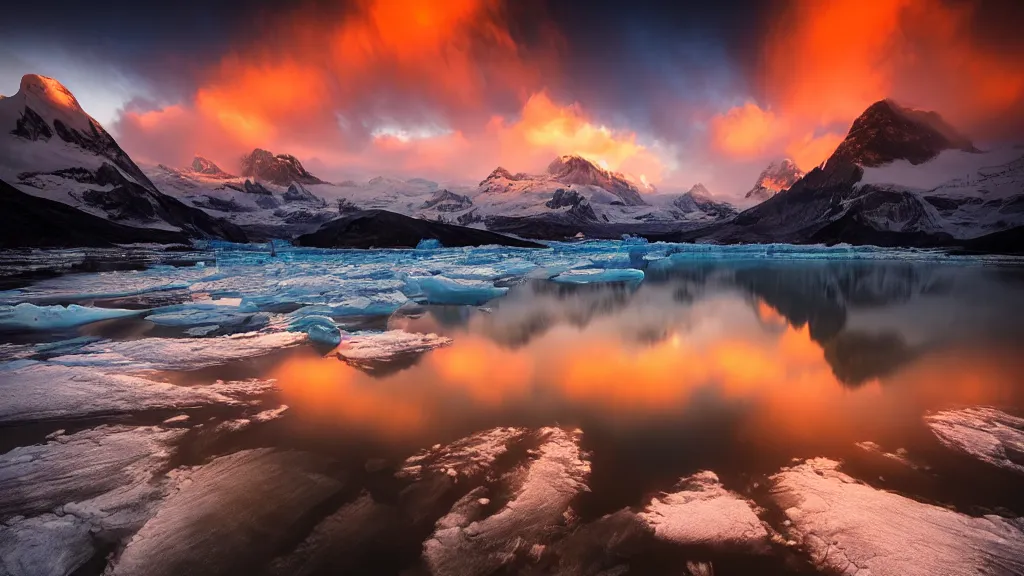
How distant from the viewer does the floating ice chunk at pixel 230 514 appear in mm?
2869

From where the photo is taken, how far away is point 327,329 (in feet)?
28.9

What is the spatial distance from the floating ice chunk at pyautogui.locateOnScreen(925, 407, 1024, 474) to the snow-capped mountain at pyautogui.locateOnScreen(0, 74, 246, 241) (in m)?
122

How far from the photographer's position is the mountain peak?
94.0 meters

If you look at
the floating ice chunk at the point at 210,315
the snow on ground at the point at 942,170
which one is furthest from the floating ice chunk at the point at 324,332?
the snow on ground at the point at 942,170

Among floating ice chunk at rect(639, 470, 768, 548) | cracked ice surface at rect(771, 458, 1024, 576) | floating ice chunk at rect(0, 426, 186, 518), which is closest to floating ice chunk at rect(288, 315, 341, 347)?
floating ice chunk at rect(0, 426, 186, 518)

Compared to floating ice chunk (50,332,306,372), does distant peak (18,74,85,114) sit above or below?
above

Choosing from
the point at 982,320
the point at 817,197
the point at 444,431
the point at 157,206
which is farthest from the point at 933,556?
the point at 157,206

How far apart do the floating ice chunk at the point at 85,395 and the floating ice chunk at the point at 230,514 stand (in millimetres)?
1944

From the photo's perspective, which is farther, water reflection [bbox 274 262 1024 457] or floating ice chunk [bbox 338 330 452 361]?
floating ice chunk [bbox 338 330 452 361]

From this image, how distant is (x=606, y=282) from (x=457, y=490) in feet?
64.6

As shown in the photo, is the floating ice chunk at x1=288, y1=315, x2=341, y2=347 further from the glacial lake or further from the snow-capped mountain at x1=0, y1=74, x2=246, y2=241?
the snow-capped mountain at x1=0, y1=74, x2=246, y2=241

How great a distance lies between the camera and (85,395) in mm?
5648

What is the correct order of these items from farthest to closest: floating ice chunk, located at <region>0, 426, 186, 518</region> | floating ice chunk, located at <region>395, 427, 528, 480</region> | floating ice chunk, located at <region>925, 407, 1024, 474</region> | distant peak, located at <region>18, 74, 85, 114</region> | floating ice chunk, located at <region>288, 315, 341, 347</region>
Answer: distant peak, located at <region>18, 74, 85, 114</region>, floating ice chunk, located at <region>288, 315, 341, 347</region>, floating ice chunk, located at <region>925, 407, 1024, 474</region>, floating ice chunk, located at <region>395, 427, 528, 480</region>, floating ice chunk, located at <region>0, 426, 186, 518</region>

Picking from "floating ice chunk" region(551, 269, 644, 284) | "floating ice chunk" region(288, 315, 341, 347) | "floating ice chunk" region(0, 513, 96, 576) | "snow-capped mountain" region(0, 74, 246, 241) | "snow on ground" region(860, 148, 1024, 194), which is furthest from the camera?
"snow-capped mountain" region(0, 74, 246, 241)
